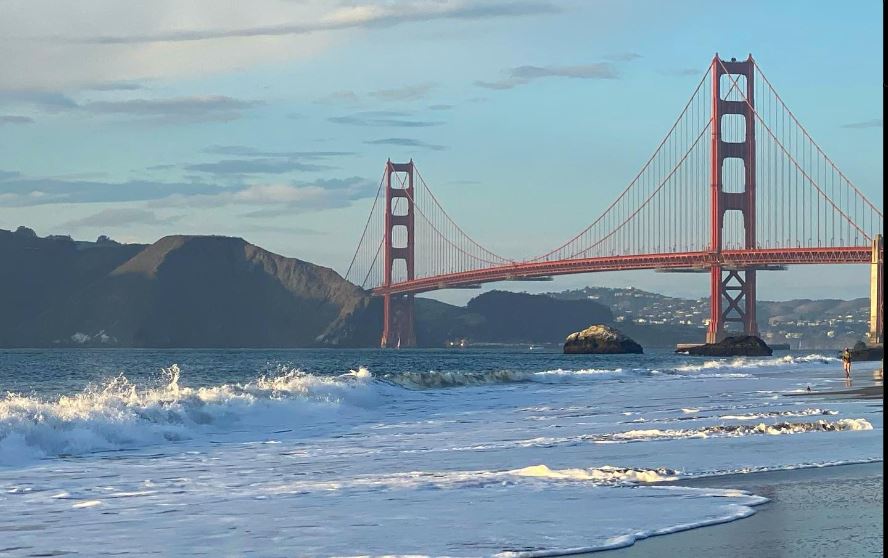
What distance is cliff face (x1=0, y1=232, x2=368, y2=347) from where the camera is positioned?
139 m

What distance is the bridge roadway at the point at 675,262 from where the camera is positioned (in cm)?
6844

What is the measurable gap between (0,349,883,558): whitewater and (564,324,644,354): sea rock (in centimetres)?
6384

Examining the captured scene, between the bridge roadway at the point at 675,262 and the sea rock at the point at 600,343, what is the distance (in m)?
9.94

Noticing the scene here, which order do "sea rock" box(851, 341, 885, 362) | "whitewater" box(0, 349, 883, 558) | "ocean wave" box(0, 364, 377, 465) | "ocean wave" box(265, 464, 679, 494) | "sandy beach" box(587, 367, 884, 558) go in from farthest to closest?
"sea rock" box(851, 341, 885, 362) < "ocean wave" box(0, 364, 377, 465) < "ocean wave" box(265, 464, 679, 494) < "whitewater" box(0, 349, 883, 558) < "sandy beach" box(587, 367, 884, 558)

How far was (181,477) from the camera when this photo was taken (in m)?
13.2

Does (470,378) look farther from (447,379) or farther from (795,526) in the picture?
(795,526)

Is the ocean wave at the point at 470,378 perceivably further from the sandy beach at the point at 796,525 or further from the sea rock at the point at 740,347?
the sea rock at the point at 740,347

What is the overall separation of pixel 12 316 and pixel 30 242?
14524 mm

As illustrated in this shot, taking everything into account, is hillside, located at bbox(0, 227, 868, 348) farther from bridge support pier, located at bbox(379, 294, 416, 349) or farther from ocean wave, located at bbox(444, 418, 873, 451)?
ocean wave, located at bbox(444, 418, 873, 451)

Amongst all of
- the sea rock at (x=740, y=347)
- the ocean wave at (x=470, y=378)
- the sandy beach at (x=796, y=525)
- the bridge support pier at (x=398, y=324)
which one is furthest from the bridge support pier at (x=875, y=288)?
the sandy beach at (x=796, y=525)

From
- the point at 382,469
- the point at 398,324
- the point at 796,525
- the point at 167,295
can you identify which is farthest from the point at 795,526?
the point at 167,295

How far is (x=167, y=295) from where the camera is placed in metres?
147

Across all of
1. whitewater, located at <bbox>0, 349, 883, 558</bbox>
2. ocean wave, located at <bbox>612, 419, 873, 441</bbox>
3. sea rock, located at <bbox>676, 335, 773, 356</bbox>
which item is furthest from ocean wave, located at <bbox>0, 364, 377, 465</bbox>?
sea rock, located at <bbox>676, 335, 773, 356</bbox>

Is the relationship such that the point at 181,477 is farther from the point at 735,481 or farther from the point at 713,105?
the point at 713,105
